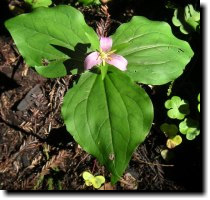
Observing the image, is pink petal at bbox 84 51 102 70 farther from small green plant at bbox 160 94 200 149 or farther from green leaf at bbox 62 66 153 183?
small green plant at bbox 160 94 200 149

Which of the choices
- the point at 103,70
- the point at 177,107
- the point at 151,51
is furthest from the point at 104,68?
the point at 177,107

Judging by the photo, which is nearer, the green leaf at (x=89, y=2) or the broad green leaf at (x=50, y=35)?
the broad green leaf at (x=50, y=35)

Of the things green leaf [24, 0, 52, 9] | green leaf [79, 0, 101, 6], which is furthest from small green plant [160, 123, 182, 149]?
green leaf [24, 0, 52, 9]

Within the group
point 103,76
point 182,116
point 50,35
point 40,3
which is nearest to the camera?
point 103,76

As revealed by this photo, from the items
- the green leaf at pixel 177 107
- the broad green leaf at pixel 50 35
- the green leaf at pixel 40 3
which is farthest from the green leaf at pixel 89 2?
the green leaf at pixel 177 107

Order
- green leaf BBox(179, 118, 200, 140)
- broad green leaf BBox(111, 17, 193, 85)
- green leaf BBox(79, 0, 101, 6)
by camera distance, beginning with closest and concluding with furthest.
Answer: broad green leaf BBox(111, 17, 193, 85) → green leaf BBox(179, 118, 200, 140) → green leaf BBox(79, 0, 101, 6)

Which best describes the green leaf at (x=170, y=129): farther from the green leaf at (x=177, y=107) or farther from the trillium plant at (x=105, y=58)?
the trillium plant at (x=105, y=58)

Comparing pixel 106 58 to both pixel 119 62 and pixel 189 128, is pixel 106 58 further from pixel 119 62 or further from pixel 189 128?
pixel 189 128
